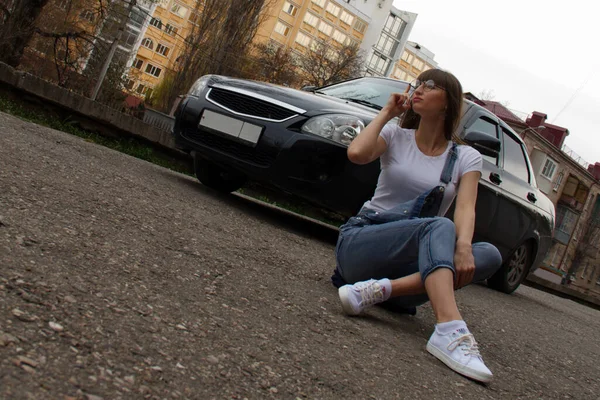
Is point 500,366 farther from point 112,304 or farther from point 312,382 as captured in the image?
point 112,304

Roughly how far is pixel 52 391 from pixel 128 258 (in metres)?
1.35

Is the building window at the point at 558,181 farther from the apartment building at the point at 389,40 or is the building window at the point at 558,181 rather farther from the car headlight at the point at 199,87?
the car headlight at the point at 199,87

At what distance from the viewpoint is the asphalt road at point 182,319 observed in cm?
184

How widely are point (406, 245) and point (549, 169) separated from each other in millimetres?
53056

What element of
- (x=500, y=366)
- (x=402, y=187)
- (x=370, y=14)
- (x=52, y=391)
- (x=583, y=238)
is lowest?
(x=52, y=391)

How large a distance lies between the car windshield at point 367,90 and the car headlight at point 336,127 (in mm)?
901

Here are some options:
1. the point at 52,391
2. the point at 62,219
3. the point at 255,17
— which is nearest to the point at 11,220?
the point at 62,219

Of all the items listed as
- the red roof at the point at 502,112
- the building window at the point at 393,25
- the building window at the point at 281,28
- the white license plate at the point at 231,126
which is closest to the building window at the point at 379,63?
the building window at the point at 393,25

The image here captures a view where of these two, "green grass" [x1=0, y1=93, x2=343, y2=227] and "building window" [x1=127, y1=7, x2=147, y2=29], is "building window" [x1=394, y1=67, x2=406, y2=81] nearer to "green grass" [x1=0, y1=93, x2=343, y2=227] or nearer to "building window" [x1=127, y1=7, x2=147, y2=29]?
"building window" [x1=127, y1=7, x2=147, y2=29]

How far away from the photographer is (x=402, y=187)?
11.9 feet

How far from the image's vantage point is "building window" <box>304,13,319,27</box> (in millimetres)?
80031

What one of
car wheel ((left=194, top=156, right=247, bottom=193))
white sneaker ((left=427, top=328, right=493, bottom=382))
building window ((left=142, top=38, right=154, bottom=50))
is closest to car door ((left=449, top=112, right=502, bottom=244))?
car wheel ((left=194, top=156, right=247, bottom=193))

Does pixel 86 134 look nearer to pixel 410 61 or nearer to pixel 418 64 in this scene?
pixel 410 61

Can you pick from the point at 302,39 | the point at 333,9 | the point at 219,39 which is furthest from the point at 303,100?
the point at 333,9
